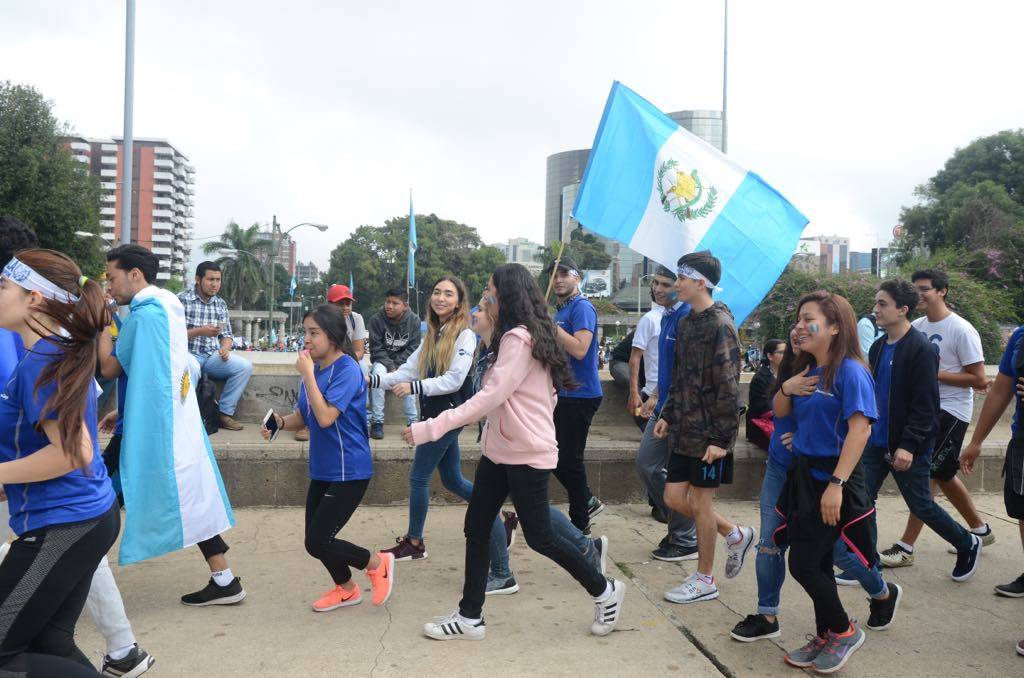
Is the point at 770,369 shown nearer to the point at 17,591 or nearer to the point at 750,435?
the point at 750,435

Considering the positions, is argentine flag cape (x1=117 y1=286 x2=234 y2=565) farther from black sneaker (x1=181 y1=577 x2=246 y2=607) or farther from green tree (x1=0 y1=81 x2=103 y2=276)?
green tree (x1=0 y1=81 x2=103 y2=276)

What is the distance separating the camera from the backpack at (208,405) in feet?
22.7

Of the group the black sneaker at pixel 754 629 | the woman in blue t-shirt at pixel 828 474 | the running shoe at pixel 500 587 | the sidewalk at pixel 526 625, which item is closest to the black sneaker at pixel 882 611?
the sidewalk at pixel 526 625

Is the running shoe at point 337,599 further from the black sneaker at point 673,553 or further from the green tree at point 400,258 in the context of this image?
the green tree at point 400,258

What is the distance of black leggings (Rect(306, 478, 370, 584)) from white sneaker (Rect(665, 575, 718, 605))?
171 centimetres

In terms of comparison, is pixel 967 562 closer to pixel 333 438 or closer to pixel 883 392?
pixel 883 392

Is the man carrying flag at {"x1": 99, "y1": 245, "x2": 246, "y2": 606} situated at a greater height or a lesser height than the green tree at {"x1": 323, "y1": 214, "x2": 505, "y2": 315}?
lesser

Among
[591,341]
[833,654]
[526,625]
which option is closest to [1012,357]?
[833,654]

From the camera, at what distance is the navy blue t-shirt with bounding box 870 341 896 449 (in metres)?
4.72

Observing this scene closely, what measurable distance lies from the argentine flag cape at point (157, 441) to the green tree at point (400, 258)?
60507 millimetres

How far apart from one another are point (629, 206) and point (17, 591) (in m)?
4.79

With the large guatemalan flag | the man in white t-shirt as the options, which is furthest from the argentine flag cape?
the man in white t-shirt

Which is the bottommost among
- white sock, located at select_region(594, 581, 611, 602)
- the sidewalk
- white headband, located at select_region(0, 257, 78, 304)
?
the sidewalk

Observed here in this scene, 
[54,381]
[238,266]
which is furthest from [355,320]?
[238,266]
